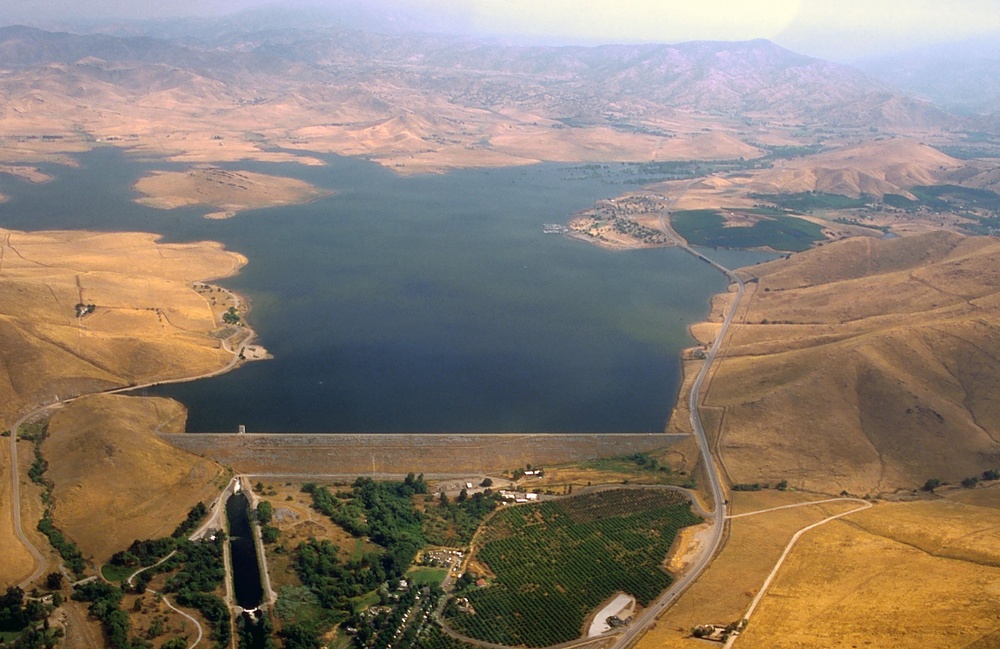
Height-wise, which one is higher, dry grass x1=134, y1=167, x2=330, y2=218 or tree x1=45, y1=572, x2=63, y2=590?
dry grass x1=134, y1=167, x2=330, y2=218

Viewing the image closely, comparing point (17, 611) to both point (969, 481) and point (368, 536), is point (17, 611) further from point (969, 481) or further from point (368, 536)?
point (969, 481)

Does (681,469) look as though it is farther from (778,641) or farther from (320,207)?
(320,207)

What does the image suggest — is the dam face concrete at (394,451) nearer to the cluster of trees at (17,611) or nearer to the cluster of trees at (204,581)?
the cluster of trees at (204,581)

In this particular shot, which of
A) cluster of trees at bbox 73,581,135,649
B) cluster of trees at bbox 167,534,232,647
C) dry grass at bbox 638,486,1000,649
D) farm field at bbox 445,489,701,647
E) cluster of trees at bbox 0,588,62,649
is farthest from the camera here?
farm field at bbox 445,489,701,647

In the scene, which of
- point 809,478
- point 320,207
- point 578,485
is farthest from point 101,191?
point 809,478

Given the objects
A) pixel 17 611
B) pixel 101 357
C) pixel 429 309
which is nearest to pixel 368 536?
pixel 17 611

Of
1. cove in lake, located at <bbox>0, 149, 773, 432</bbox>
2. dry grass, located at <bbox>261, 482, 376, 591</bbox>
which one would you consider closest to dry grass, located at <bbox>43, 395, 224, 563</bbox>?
dry grass, located at <bbox>261, 482, 376, 591</bbox>

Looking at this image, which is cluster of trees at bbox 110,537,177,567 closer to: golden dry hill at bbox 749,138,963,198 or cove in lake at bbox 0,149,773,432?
cove in lake at bbox 0,149,773,432

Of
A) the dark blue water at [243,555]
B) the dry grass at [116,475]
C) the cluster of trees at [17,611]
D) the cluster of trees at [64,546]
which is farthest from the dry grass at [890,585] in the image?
the cluster of trees at [64,546]
